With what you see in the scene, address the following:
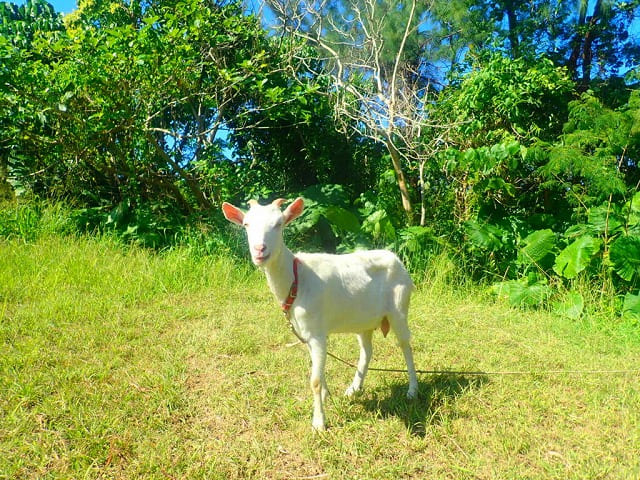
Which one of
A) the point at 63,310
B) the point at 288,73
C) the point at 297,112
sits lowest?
the point at 63,310

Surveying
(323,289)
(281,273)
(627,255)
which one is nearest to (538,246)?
(627,255)

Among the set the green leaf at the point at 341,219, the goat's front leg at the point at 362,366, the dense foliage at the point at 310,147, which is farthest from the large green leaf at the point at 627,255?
the goat's front leg at the point at 362,366

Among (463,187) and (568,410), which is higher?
(463,187)

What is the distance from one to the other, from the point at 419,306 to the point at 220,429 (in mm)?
3461

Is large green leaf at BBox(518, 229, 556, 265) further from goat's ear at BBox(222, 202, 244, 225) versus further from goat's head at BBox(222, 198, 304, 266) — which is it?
goat's ear at BBox(222, 202, 244, 225)

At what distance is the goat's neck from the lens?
10.5 feet

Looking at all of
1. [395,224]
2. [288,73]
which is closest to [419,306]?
[395,224]

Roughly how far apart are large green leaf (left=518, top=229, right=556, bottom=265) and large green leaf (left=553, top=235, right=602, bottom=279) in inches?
10.7

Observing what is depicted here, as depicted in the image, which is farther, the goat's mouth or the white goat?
the white goat

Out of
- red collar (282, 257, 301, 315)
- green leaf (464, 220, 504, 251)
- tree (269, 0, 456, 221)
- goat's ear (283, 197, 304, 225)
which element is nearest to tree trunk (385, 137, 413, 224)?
tree (269, 0, 456, 221)

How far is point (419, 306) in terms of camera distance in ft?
20.4

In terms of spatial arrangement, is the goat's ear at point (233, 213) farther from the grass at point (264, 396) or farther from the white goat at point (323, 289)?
the grass at point (264, 396)

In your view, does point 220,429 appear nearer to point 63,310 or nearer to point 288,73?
point 63,310

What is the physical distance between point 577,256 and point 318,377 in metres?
4.30
